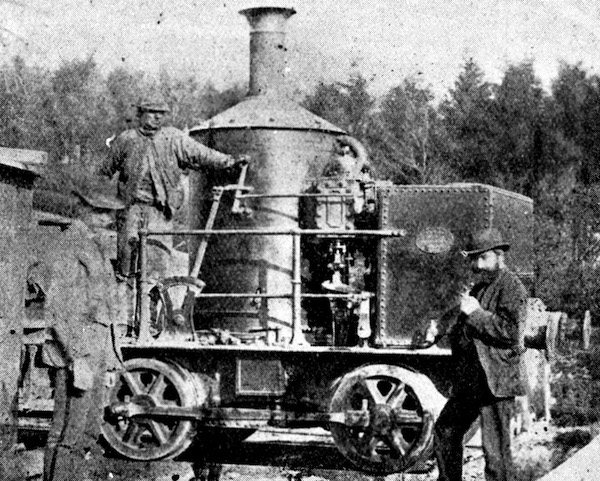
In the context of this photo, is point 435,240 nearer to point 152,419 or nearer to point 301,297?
point 301,297

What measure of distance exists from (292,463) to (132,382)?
1.71 metres

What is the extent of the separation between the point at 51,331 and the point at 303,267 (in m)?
3.33

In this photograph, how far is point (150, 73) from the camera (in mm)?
43688

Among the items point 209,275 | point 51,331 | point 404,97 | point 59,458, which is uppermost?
point 404,97

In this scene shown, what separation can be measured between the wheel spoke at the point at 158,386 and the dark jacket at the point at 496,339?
346 centimetres

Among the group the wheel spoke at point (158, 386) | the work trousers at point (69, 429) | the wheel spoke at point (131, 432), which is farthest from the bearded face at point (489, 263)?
the wheel spoke at point (131, 432)

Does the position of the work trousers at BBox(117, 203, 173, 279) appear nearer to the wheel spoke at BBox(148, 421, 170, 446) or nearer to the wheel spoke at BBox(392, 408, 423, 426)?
the wheel spoke at BBox(148, 421, 170, 446)

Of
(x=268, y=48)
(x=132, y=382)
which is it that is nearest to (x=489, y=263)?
(x=132, y=382)

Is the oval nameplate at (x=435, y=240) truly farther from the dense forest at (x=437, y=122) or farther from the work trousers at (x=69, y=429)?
the dense forest at (x=437, y=122)

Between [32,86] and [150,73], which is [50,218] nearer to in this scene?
[32,86]

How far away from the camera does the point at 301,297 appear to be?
898 centimetres

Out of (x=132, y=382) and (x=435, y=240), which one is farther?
(x=132, y=382)

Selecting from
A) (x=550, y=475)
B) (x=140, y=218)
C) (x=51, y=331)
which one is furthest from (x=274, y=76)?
(x=550, y=475)

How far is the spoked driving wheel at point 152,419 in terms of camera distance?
898 cm
